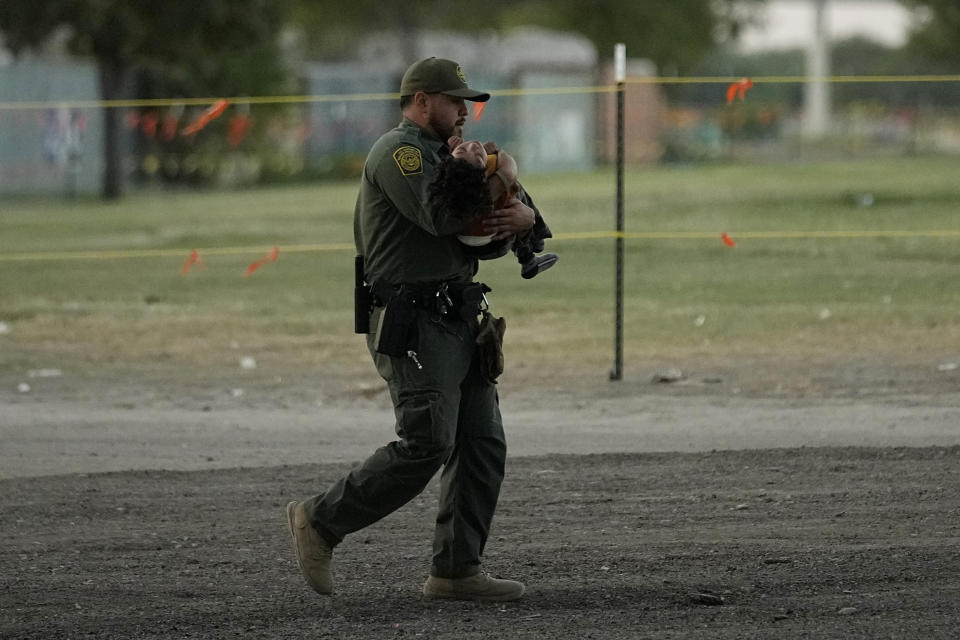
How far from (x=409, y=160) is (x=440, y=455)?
102 cm

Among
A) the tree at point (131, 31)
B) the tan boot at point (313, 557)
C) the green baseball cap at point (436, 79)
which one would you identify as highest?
the tree at point (131, 31)

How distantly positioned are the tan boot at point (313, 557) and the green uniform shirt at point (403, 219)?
3.13 ft

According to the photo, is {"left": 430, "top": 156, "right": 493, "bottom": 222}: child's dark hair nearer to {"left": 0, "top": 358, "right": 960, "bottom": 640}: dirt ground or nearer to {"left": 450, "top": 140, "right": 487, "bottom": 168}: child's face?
{"left": 450, "top": 140, "right": 487, "bottom": 168}: child's face

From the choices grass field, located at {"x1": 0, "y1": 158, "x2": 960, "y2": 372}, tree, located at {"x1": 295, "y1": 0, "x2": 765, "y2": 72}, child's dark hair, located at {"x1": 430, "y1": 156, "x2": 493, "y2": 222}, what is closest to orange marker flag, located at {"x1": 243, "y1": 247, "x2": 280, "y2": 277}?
grass field, located at {"x1": 0, "y1": 158, "x2": 960, "y2": 372}

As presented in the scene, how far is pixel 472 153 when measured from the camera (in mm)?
5539

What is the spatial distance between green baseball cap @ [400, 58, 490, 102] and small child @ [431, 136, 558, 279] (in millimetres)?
167

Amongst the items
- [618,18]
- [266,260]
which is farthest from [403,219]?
[618,18]

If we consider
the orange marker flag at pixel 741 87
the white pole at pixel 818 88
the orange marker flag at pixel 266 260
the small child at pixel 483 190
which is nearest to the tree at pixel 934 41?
the white pole at pixel 818 88

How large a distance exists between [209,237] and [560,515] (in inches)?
736

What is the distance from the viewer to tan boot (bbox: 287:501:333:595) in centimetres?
600

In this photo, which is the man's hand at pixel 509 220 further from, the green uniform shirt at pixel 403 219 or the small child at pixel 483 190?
the green uniform shirt at pixel 403 219

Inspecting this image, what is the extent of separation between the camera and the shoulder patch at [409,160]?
223 inches

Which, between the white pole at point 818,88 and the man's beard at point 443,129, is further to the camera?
the white pole at point 818,88

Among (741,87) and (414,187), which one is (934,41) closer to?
(741,87)
